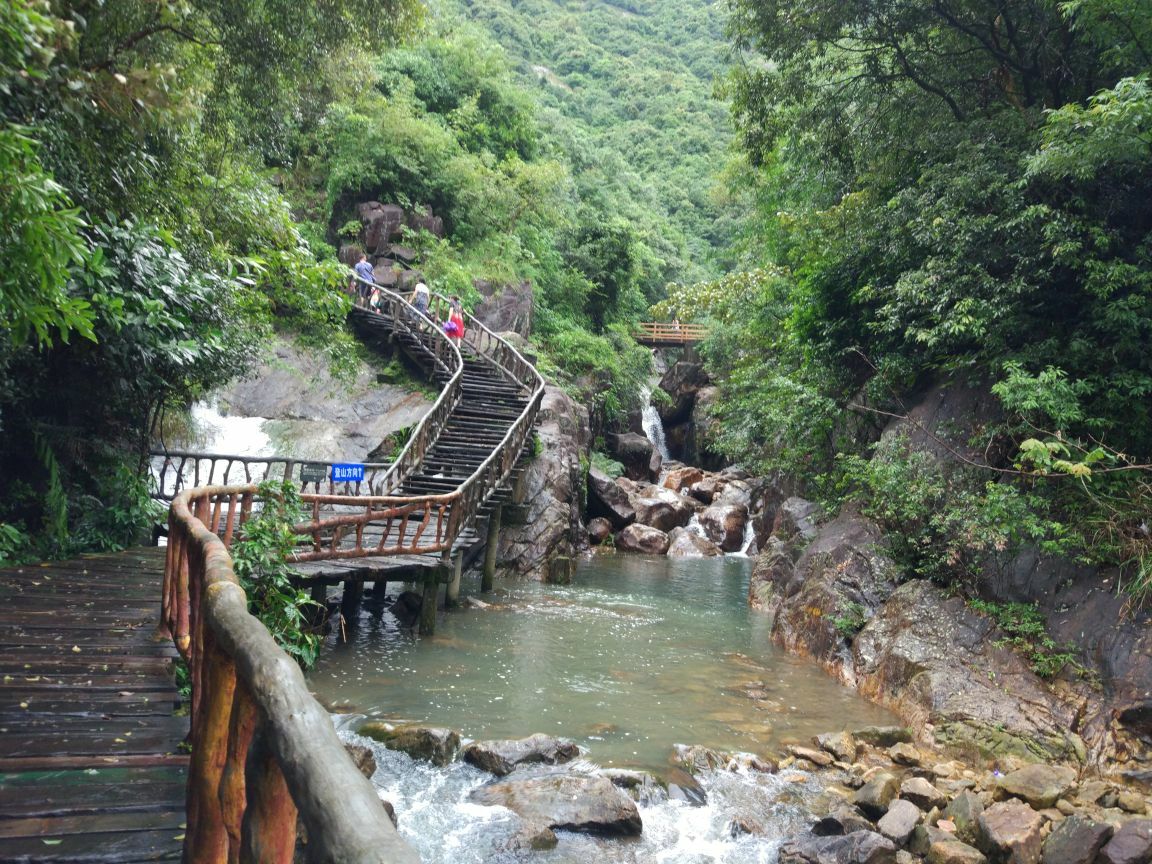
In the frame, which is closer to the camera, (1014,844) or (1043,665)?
(1014,844)

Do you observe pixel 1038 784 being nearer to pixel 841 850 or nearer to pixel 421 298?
pixel 841 850

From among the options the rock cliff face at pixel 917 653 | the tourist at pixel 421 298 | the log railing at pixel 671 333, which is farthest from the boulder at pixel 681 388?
the rock cliff face at pixel 917 653

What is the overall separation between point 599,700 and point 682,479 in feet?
61.2

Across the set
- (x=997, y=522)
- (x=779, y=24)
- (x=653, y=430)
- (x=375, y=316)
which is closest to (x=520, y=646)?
(x=997, y=522)

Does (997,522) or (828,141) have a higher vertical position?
(828,141)

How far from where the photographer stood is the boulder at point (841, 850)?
5.71 metres

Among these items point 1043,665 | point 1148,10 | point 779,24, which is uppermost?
point 779,24

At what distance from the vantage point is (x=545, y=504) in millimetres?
18188

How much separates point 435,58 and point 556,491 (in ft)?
71.1

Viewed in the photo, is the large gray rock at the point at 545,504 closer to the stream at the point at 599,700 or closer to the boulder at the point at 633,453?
the stream at the point at 599,700

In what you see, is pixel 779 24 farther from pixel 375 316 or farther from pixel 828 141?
pixel 375 316

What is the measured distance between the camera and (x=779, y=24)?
1292 cm

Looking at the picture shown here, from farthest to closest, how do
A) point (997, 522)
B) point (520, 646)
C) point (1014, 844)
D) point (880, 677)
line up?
point (520, 646) → point (880, 677) → point (997, 522) → point (1014, 844)

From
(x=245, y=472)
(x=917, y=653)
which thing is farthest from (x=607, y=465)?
(x=917, y=653)
